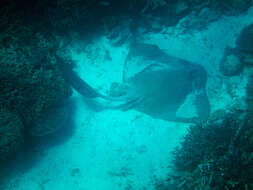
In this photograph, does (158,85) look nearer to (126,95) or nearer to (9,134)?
(126,95)

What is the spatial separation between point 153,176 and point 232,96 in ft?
14.7

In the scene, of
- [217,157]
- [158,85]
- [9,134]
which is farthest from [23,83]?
[217,157]

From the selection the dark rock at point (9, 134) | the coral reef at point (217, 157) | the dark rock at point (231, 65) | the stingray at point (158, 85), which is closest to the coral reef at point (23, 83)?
the dark rock at point (9, 134)

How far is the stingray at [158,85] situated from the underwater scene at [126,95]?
0.04m

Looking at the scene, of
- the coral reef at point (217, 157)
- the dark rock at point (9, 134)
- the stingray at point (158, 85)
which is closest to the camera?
the coral reef at point (217, 157)

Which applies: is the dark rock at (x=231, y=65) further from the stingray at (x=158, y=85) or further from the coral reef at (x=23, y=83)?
the coral reef at (x=23, y=83)

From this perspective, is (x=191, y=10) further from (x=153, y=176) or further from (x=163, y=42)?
(x=153, y=176)

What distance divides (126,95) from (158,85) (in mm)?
1341

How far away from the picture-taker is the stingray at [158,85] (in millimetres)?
6945

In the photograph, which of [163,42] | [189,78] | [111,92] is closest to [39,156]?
[111,92]

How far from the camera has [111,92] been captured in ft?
25.2

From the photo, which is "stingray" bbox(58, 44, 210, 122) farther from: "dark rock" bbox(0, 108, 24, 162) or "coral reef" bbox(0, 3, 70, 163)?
"dark rock" bbox(0, 108, 24, 162)

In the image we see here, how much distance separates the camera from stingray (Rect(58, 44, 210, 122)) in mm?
6945

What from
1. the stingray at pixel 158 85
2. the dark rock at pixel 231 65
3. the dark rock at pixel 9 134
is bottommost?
the dark rock at pixel 9 134
